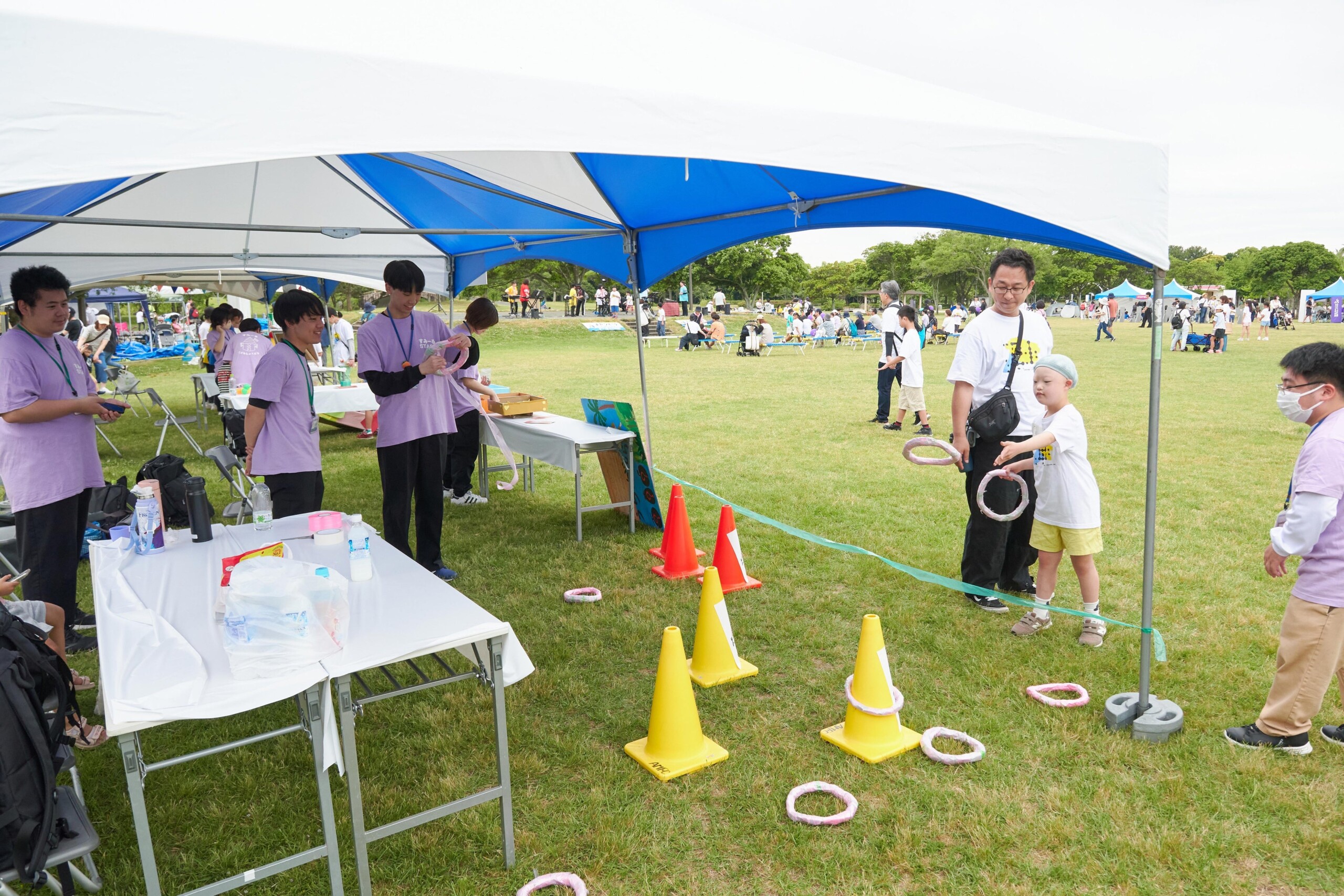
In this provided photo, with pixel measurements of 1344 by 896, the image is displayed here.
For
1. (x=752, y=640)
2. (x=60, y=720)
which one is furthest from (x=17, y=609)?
(x=752, y=640)

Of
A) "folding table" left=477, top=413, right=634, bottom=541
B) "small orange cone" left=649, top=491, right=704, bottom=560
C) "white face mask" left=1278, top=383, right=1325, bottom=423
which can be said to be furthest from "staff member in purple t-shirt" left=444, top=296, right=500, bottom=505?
"white face mask" left=1278, top=383, right=1325, bottom=423

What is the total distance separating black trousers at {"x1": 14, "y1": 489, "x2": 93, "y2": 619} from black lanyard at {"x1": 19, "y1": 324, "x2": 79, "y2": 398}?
0.48m

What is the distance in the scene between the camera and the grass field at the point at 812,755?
2404mm

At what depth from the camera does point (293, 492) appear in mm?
3939

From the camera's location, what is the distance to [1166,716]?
3.05 meters

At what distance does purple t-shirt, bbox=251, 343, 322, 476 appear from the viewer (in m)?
3.70

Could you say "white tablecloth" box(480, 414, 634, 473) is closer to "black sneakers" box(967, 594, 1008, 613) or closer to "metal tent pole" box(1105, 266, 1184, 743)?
"black sneakers" box(967, 594, 1008, 613)

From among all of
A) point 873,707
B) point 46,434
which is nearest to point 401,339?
point 46,434

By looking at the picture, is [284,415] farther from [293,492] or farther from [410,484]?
[410,484]

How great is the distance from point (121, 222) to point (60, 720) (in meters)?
4.20

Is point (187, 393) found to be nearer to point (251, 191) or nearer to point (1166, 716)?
point (251, 191)

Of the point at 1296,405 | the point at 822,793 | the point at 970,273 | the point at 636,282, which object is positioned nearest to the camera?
the point at 1296,405

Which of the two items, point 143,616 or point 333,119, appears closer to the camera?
point 333,119

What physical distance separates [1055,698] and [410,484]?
3434 mm
